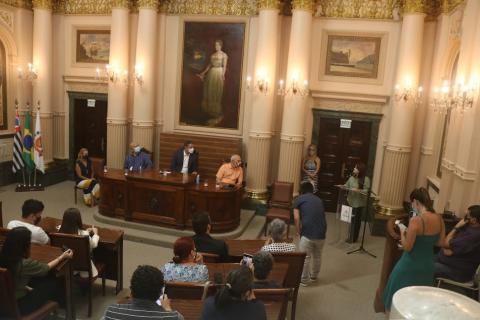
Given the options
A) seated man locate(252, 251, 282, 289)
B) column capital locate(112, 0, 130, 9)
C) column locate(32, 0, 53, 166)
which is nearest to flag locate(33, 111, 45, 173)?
column locate(32, 0, 53, 166)

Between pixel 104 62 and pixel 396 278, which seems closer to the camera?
pixel 396 278

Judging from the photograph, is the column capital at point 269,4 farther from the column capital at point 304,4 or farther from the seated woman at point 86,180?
the seated woman at point 86,180

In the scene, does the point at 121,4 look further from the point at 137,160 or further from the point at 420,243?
the point at 420,243

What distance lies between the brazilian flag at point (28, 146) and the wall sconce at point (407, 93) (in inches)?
349

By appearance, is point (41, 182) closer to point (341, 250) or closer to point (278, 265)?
point (341, 250)

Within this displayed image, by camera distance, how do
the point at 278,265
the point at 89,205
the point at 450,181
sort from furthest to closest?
1. the point at 89,205
2. the point at 450,181
3. the point at 278,265

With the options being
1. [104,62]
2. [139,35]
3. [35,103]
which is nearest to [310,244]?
A: [139,35]

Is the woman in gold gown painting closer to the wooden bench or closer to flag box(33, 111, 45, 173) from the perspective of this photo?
the wooden bench

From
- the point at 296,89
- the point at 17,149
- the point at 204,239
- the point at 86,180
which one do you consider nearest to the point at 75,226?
the point at 204,239

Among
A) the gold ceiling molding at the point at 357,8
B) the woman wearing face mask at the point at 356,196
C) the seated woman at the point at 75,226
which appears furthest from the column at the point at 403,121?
the seated woman at the point at 75,226

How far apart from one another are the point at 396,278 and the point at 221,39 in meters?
7.09

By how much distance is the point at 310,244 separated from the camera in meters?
5.70

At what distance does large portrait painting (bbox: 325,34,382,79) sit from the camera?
29.3ft

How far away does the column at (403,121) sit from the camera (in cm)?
827
